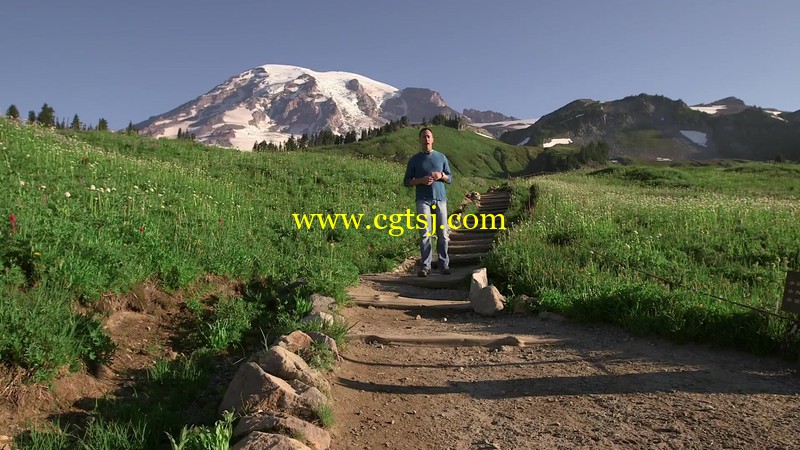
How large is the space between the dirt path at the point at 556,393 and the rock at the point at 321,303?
1.65 feet

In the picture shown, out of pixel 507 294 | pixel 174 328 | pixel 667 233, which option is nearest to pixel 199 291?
pixel 174 328

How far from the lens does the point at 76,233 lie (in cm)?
589

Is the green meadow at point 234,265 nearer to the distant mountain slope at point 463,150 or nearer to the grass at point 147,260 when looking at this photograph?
the grass at point 147,260

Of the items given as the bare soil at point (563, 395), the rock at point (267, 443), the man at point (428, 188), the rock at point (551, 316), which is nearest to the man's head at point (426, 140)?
the man at point (428, 188)

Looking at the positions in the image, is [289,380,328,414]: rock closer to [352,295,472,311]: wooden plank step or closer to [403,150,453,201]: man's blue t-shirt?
[352,295,472,311]: wooden plank step

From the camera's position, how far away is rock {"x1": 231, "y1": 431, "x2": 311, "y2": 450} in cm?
299

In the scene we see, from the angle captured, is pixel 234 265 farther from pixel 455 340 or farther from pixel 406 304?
pixel 455 340

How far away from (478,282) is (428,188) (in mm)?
2485

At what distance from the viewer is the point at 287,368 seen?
4.17m

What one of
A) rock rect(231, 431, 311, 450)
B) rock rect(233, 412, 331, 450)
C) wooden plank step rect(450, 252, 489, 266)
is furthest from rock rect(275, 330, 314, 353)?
wooden plank step rect(450, 252, 489, 266)

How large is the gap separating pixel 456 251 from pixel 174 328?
8190 mm

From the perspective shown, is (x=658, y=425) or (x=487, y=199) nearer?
(x=658, y=425)

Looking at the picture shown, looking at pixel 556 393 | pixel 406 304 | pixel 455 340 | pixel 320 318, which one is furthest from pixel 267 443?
pixel 406 304

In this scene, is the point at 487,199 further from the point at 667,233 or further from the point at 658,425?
the point at 658,425
